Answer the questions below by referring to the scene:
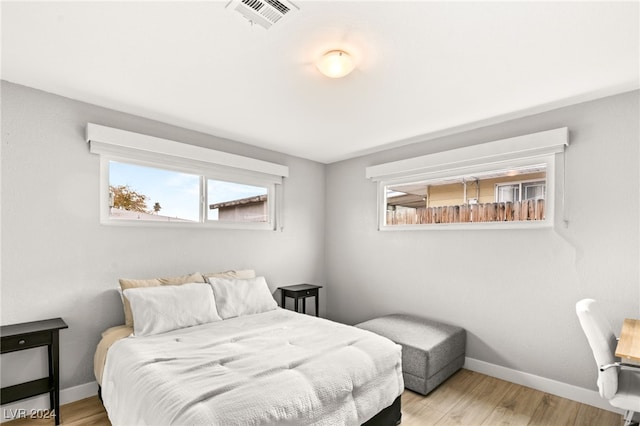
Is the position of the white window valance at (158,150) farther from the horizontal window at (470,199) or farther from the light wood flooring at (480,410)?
the light wood flooring at (480,410)

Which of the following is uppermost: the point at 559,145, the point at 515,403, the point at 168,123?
the point at 168,123

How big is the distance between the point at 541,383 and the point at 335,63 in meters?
3.19

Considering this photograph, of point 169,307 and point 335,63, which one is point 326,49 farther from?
point 169,307

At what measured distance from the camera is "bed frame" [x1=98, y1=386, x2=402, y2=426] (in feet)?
6.89

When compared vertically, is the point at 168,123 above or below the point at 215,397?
above

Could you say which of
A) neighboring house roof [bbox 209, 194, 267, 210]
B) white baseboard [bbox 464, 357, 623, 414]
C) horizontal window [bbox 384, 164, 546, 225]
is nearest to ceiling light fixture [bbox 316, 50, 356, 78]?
horizontal window [bbox 384, 164, 546, 225]

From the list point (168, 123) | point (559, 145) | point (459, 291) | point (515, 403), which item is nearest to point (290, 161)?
point (168, 123)

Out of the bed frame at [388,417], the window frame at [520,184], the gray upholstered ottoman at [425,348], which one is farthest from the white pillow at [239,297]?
the window frame at [520,184]

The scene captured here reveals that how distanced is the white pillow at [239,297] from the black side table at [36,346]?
3.78 ft

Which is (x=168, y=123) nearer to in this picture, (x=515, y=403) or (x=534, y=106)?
(x=534, y=106)

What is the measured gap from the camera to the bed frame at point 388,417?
2102 mm

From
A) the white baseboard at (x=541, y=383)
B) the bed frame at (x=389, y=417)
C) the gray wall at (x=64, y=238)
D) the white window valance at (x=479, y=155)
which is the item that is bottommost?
the white baseboard at (x=541, y=383)

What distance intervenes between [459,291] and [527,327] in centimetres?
66

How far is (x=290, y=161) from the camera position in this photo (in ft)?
14.5
